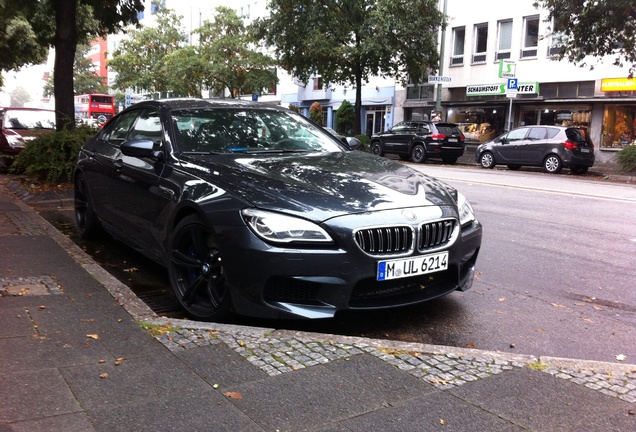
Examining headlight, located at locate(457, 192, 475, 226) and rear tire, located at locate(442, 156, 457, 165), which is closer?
headlight, located at locate(457, 192, 475, 226)

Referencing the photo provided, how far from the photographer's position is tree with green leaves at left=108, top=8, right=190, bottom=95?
170 feet

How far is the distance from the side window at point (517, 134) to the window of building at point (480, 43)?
469 inches

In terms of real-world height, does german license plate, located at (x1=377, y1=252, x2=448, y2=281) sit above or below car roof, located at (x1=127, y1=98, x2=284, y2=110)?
below

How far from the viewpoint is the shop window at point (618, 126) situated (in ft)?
87.7

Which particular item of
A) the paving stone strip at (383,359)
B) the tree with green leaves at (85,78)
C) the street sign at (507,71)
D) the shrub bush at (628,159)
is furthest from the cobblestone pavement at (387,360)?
the tree with green leaves at (85,78)

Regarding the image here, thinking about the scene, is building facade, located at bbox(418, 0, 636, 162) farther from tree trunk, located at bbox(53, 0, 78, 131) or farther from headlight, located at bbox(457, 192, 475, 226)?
headlight, located at bbox(457, 192, 475, 226)

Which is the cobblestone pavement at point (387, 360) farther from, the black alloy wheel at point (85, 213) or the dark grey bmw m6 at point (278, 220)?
the black alloy wheel at point (85, 213)

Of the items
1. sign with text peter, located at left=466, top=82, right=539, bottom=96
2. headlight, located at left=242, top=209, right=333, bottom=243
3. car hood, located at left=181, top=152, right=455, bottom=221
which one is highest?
sign with text peter, located at left=466, top=82, right=539, bottom=96

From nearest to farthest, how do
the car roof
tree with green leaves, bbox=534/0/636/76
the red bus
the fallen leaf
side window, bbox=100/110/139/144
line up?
1. the fallen leaf
2. the car roof
3. side window, bbox=100/110/139/144
4. tree with green leaves, bbox=534/0/636/76
5. the red bus

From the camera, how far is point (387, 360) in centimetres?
335

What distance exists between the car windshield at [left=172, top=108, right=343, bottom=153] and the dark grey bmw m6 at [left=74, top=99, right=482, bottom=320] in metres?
0.01

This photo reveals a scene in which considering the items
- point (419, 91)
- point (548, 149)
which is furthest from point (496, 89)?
point (548, 149)

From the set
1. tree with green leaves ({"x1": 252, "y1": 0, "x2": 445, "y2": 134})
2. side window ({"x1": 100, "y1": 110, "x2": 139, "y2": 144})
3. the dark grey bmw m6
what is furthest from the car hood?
tree with green leaves ({"x1": 252, "y1": 0, "x2": 445, "y2": 134})

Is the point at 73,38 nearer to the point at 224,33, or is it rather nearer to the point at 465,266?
the point at 465,266
